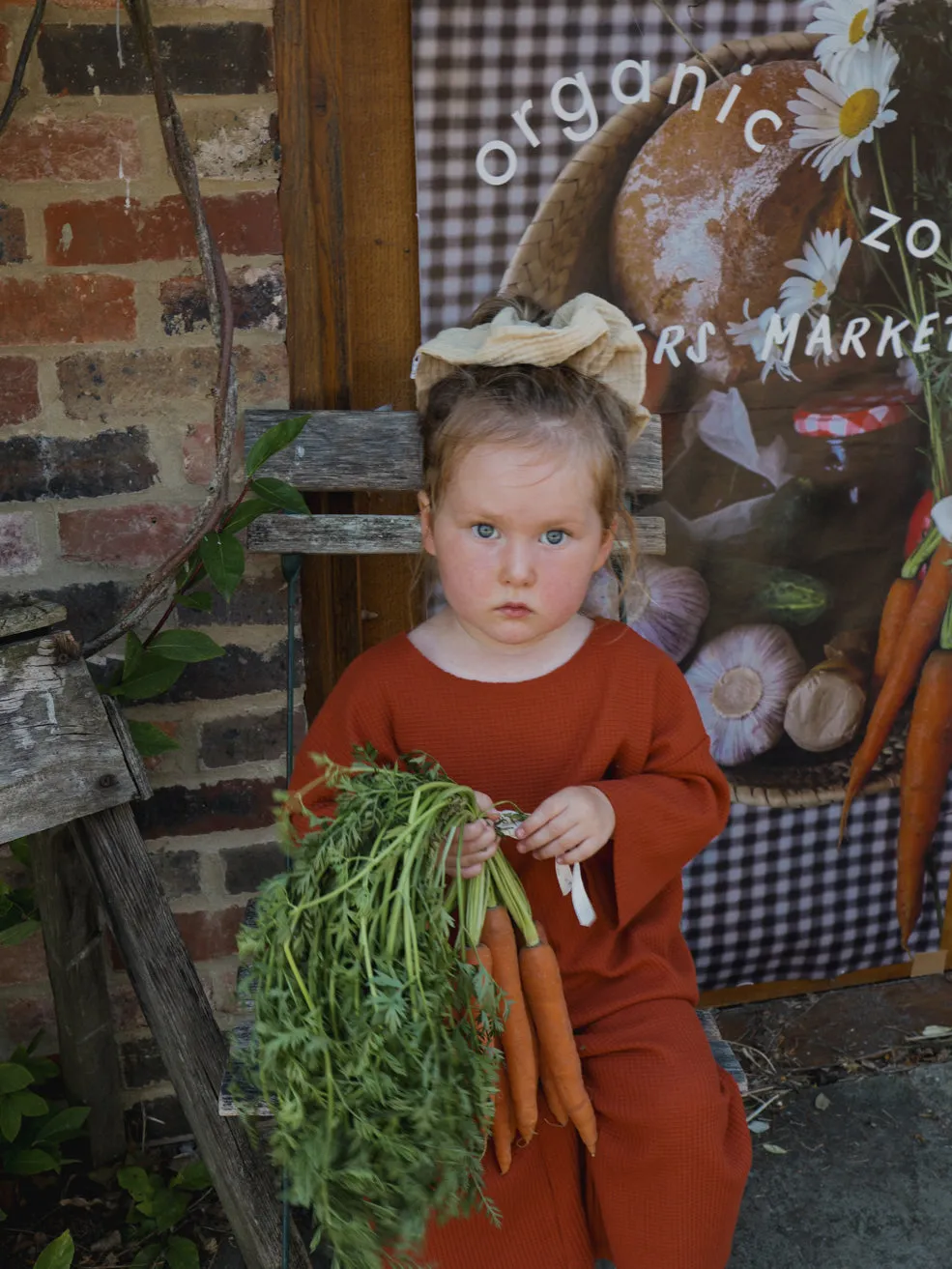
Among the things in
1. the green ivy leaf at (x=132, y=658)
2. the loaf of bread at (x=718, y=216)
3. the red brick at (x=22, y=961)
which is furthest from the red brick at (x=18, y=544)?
the loaf of bread at (x=718, y=216)

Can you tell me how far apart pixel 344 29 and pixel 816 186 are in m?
1.01

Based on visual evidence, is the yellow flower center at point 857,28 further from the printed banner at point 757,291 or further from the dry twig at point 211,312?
the dry twig at point 211,312

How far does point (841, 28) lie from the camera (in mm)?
2533

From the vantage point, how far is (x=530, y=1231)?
1.85m

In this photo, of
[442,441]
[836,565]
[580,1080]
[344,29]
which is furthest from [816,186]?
[580,1080]

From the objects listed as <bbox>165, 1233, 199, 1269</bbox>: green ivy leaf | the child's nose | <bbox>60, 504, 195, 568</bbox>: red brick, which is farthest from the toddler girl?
<bbox>165, 1233, 199, 1269</bbox>: green ivy leaf

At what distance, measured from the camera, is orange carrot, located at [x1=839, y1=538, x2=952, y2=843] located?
115 inches

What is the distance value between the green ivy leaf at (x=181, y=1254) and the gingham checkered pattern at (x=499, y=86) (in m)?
1.79

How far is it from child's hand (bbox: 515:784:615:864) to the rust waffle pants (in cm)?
30

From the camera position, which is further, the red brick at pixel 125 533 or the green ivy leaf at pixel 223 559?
the red brick at pixel 125 533

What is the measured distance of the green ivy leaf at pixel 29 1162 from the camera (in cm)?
237

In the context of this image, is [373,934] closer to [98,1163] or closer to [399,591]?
[399,591]

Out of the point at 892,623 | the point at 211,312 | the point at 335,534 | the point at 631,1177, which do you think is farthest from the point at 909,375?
the point at 631,1177

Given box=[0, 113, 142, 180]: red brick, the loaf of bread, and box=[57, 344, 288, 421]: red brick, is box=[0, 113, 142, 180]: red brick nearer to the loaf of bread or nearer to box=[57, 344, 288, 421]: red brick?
box=[57, 344, 288, 421]: red brick
